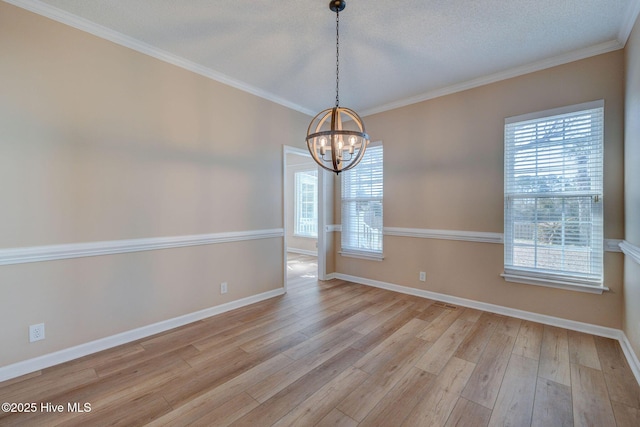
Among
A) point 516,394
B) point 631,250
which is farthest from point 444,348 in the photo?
point 631,250

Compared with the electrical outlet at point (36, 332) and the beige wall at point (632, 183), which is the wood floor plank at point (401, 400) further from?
the electrical outlet at point (36, 332)

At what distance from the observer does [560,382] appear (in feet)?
6.71

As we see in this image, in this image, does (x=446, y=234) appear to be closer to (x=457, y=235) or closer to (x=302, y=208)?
(x=457, y=235)

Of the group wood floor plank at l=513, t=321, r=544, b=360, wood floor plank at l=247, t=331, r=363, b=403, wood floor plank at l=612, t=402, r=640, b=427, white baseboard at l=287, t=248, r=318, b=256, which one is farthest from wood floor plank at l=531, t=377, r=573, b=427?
white baseboard at l=287, t=248, r=318, b=256

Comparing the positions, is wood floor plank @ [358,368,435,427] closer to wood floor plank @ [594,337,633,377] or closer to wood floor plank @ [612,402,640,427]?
wood floor plank @ [612,402,640,427]

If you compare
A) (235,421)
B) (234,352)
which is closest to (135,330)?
(234,352)

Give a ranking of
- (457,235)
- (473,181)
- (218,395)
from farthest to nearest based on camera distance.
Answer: (457,235) → (473,181) → (218,395)

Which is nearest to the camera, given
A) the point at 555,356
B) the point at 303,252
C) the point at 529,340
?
the point at 555,356

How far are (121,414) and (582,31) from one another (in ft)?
15.5

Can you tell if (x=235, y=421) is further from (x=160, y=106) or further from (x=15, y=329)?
(x=160, y=106)

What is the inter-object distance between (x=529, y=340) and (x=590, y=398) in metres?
0.81

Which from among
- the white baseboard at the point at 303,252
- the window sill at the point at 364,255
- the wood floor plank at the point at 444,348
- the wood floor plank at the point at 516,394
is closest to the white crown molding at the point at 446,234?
the window sill at the point at 364,255

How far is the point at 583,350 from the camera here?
8.09ft

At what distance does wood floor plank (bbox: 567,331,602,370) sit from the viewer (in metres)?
2.28
